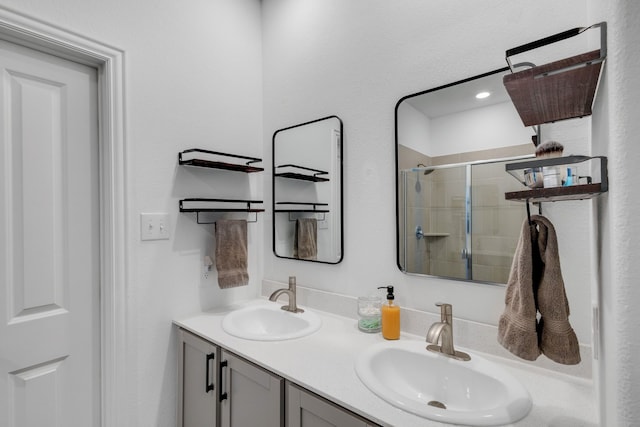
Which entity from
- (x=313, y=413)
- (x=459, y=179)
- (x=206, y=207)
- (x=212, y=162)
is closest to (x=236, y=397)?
(x=313, y=413)

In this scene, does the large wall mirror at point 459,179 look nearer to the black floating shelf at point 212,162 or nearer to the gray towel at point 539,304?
the gray towel at point 539,304

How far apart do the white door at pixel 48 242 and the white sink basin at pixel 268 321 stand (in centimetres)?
58

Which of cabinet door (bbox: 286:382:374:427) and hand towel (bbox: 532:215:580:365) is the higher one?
hand towel (bbox: 532:215:580:365)

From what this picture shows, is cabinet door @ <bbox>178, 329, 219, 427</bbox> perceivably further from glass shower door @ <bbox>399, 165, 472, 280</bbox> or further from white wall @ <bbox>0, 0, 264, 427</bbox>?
glass shower door @ <bbox>399, 165, 472, 280</bbox>

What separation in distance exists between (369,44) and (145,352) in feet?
5.56

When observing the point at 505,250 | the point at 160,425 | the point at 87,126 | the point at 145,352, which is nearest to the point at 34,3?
the point at 87,126

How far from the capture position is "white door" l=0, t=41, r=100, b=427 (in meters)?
1.19

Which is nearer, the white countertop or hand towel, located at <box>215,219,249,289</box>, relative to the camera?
the white countertop

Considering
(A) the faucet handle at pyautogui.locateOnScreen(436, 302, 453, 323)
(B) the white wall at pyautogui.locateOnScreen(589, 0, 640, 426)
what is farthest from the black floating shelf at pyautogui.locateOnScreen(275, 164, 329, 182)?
(B) the white wall at pyautogui.locateOnScreen(589, 0, 640, 426)

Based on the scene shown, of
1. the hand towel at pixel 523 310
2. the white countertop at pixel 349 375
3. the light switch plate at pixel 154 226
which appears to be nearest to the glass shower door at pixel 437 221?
the white countertop at pixel 349 375

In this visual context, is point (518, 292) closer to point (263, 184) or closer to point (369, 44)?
point (369, 44)

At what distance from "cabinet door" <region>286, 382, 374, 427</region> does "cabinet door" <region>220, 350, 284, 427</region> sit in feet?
0.15

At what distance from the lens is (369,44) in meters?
1.47

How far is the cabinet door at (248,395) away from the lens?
106 centimetres
